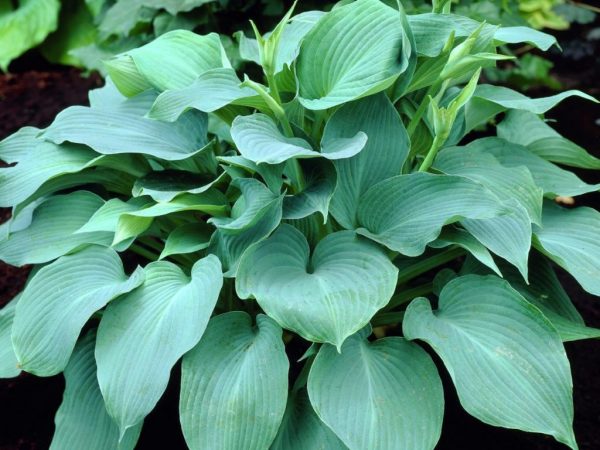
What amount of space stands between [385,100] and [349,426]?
0.73 metres

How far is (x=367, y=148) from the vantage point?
1.68m

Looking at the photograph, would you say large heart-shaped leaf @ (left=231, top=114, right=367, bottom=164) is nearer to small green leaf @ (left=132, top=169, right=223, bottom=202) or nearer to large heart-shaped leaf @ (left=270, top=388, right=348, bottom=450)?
small green leaf @ (left=132, top=169, right=223, bottom=202)

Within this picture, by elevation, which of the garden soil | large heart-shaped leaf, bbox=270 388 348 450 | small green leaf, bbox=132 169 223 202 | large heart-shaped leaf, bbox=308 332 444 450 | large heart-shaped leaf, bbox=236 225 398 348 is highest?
large heart-shaped leaf, bbox=236 225 398 348

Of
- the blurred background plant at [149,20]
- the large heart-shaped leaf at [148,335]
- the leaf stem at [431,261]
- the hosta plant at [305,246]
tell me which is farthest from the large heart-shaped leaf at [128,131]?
the blurred background plant at [149,20]

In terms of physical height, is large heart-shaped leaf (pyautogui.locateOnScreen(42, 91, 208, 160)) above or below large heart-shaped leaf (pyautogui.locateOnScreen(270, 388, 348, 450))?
above

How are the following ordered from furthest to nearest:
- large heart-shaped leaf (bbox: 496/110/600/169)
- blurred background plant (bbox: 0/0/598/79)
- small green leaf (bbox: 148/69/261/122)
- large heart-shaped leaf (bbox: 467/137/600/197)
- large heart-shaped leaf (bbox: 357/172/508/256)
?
blurred background plant (bbox: 0/0/598/79) → large heart-shaped leaf (bbox: 496/110/600/169) → large heart-shaped leaf (bbox: 467/137/600/197) → small green leaf (bbox: 148/69/261/122) → large heart-shaped leaf (bbox: 357/172/508/256)

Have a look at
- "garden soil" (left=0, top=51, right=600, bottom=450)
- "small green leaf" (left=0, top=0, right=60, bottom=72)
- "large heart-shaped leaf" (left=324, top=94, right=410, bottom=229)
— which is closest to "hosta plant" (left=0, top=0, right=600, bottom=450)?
"large heart-shaped leaf" (left=324, top=94, right=410, bottom=229)

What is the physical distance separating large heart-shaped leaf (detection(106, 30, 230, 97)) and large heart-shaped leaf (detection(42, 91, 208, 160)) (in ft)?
0.32

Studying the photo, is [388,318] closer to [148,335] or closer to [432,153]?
[432,153]

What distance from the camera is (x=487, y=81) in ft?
12.0

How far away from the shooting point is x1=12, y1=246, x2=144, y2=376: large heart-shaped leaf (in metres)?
1.49

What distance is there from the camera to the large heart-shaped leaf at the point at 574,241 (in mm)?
1594

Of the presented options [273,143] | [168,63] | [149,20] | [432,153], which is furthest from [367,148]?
[149,20]

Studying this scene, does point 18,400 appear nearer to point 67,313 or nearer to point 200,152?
point 67,313
